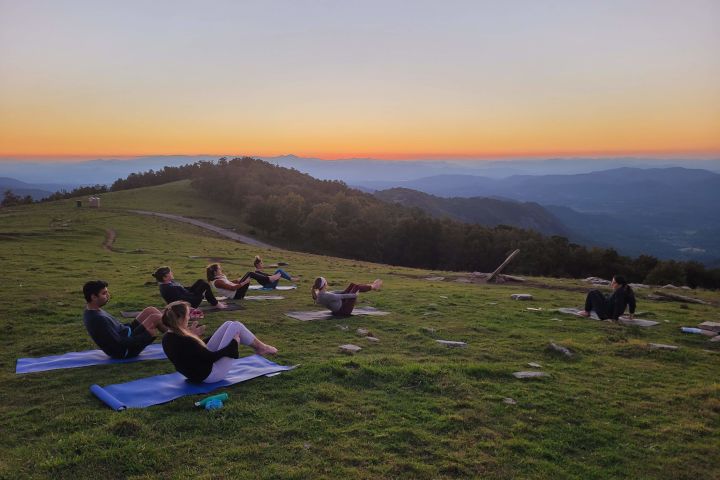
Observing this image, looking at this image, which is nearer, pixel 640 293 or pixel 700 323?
pixel 700 323

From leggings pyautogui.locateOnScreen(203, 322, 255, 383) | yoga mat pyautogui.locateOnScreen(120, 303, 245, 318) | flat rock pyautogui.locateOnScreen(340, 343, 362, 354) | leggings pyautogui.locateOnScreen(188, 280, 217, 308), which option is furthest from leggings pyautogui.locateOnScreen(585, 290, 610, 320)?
leggings pyautogui.locateOnScreen(188, 280, 217, 308)

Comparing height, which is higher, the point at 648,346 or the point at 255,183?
the point at 255,183

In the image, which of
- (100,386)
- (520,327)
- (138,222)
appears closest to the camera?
(100,386)

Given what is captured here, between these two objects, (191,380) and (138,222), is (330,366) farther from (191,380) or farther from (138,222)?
(138,222)

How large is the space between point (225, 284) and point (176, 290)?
119 inches

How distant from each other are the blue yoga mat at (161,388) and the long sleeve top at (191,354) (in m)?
0.26

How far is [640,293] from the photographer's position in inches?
1012

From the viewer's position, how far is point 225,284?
1858cm

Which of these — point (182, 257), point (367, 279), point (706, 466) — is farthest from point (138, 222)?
point (706, 466)

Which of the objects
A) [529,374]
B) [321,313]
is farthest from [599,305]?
[321,313]

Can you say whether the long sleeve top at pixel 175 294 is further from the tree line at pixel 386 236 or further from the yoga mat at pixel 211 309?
the tree line at pixel 386 236

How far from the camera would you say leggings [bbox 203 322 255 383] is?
977 cm

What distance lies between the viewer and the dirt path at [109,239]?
129 ft

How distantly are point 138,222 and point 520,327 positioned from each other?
53813 mm
